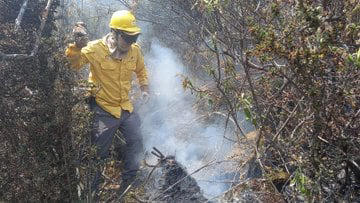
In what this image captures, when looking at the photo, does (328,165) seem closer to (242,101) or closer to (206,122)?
(242,101)

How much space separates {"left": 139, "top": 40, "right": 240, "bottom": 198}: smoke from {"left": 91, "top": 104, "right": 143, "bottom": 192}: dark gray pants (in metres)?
0.51

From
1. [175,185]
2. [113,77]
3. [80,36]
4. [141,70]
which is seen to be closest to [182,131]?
[141,70]

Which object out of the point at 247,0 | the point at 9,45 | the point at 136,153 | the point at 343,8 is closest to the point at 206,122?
the point at 136,153

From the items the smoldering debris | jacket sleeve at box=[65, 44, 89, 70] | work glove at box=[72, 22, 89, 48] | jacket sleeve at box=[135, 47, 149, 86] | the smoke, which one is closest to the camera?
the smoldering debris

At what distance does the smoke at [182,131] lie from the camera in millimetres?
5270

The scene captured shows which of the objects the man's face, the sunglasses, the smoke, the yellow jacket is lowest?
the smoke

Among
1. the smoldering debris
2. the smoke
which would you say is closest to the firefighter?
the smoldering debris

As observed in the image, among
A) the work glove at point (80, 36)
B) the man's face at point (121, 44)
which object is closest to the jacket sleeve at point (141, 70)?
the man's face at point (121, 44)

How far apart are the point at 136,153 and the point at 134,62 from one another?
1.02m

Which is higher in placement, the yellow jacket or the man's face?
the man's face

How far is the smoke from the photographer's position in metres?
5.27

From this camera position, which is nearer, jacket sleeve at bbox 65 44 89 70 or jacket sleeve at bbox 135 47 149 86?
jacket sleeve at bbox 65 44 89 70

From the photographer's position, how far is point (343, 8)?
239 cm

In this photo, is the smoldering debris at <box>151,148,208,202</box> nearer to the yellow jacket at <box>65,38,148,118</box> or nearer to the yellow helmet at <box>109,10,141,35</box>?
the yellow jacket at <box>65,38,148,118</box>
